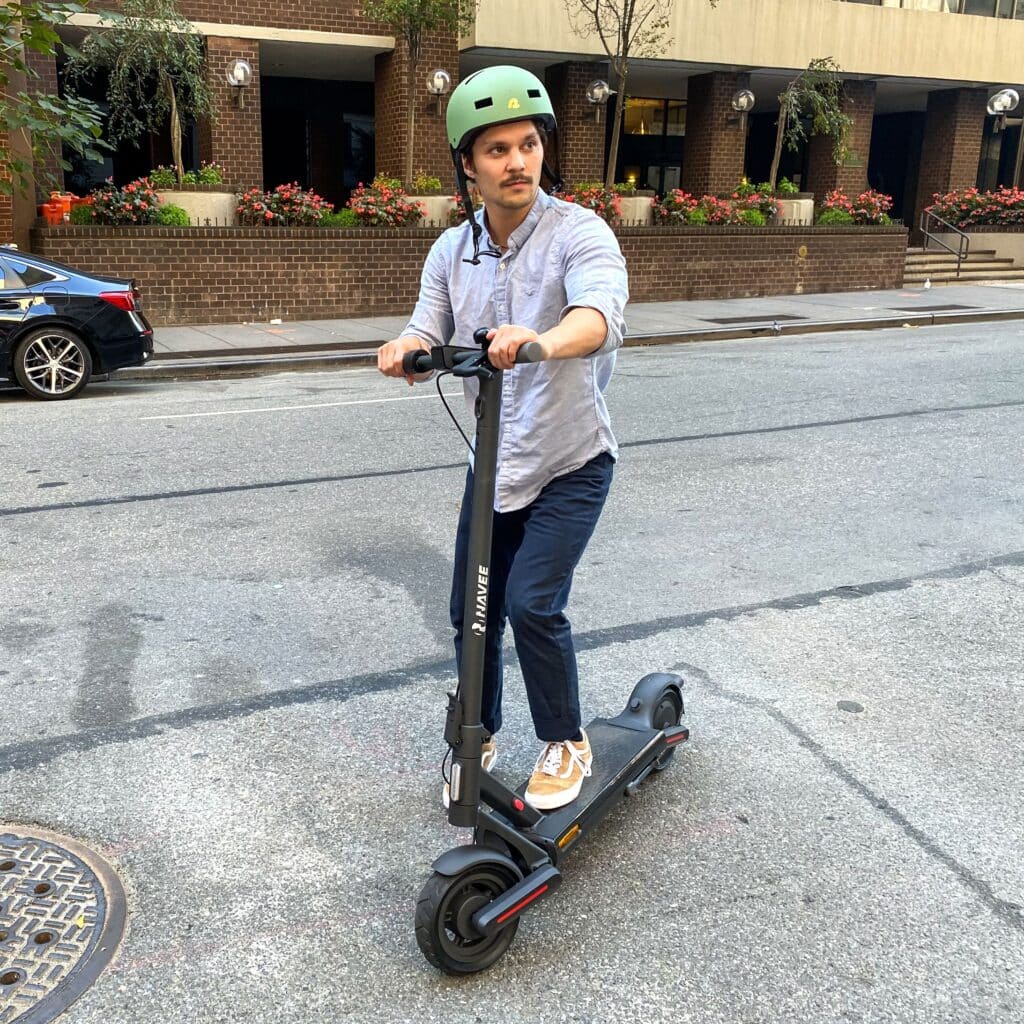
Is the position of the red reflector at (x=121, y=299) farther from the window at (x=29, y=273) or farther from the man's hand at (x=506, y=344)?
the man's hand at (x=506, y=344)

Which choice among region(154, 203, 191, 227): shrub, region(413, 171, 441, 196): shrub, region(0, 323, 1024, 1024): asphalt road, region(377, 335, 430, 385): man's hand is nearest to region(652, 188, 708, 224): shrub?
region(413, 171, 441, 196): shrub

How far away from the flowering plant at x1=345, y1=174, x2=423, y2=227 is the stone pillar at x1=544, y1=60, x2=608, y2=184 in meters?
5.15

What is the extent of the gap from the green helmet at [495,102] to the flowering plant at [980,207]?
2636cm

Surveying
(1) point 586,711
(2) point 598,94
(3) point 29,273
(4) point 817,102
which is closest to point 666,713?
(1) point 586,711

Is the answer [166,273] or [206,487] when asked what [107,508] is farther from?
[166,273]

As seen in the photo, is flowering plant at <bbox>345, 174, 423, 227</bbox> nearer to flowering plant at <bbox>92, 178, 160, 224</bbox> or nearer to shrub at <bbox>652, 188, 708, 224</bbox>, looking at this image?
flowering plant at <bbox>92, 178, 160, 224</bbox>

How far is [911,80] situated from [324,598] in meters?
24.8

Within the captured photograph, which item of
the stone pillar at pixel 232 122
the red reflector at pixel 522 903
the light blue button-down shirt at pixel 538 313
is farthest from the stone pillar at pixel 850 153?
the red reflector at pixel 522 903

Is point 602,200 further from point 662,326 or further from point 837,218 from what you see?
point 837,218

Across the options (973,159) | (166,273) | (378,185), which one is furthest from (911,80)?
(166,273)

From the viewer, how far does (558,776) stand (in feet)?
9.86

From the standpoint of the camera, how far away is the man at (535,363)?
2611 mm

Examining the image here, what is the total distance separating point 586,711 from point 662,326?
12.9 metres

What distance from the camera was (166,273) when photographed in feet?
51.2
